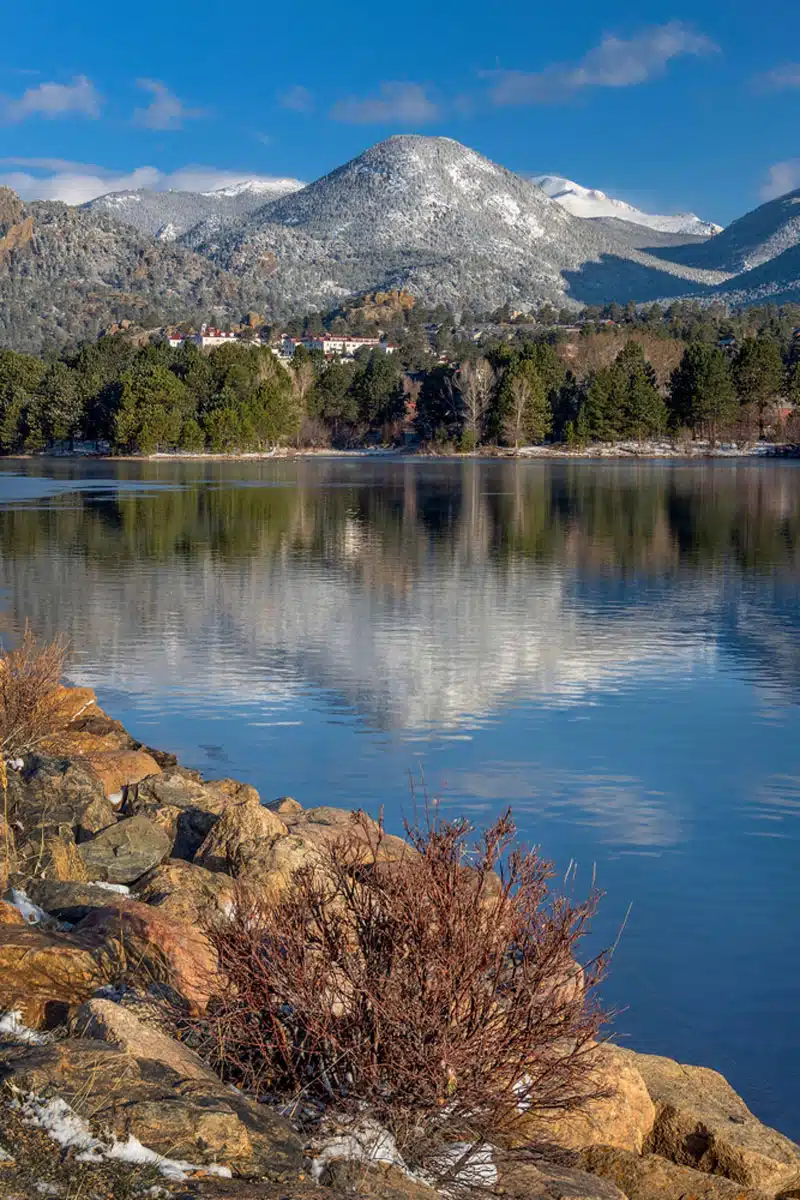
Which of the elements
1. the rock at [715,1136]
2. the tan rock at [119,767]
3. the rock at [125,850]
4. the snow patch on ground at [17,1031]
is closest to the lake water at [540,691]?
the rock at [715,1136]

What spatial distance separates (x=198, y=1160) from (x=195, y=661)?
12.2m

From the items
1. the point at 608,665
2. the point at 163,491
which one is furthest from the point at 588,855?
the point at 163,491

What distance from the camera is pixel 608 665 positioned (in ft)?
50.7

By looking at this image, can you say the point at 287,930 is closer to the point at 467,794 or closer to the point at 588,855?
the point at 588,855

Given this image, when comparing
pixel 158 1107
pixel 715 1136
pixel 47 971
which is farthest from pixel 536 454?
pixel 158 1107

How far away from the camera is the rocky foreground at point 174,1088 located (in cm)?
353

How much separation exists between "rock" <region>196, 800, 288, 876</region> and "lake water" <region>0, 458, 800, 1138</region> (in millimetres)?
2027

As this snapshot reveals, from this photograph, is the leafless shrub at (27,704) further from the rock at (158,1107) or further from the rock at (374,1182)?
the rock at (374,1182)

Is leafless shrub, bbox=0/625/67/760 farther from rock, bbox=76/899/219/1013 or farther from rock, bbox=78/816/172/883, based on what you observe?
rock, bbox=76/899/219/1013

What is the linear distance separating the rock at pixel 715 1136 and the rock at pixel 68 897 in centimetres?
249

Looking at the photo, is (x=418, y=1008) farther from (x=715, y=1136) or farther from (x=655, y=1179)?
(x=715, y=1136)

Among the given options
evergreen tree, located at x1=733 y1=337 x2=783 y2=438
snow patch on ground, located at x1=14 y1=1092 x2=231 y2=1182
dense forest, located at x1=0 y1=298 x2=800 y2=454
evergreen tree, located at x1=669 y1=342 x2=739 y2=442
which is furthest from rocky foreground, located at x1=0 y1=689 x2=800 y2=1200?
evergreen tree, located at x1=733 y1=337 x2=783 y2=438

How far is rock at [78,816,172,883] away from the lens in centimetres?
714

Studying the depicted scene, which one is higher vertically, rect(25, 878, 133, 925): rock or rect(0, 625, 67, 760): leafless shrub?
rect(0, 625, 67, 760): leafless shrub
